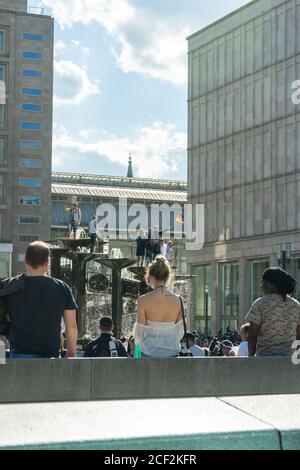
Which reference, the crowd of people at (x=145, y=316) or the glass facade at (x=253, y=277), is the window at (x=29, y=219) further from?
the crowd of people at (x=145, y=316)

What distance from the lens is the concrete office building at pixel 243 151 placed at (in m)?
60.4

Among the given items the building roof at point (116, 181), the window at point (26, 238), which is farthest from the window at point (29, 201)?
the building roof at point (116, 181)

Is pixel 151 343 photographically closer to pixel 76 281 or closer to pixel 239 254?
pixel 76 281

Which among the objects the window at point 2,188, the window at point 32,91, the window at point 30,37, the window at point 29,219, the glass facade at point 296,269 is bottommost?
the glass facade at point 296,269

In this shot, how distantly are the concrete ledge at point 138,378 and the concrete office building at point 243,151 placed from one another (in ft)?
170

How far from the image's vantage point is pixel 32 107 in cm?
7250

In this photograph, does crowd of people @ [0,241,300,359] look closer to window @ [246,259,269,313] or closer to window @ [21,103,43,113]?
window @ [246,259,269,313]

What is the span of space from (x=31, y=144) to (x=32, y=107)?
2.95 m

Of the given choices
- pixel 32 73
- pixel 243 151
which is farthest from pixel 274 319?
pixel 32 73

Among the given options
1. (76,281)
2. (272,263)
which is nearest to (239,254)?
(272,263)

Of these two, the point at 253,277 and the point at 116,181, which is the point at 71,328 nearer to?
the point at 253,277

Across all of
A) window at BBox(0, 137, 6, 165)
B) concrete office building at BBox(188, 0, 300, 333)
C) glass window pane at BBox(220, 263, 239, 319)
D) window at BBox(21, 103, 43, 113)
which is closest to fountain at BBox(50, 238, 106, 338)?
concrete office building at BBox(188, 0, 300, 333)

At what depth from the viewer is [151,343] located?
7.36 meters

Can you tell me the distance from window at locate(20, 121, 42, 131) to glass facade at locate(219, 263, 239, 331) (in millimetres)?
18328
